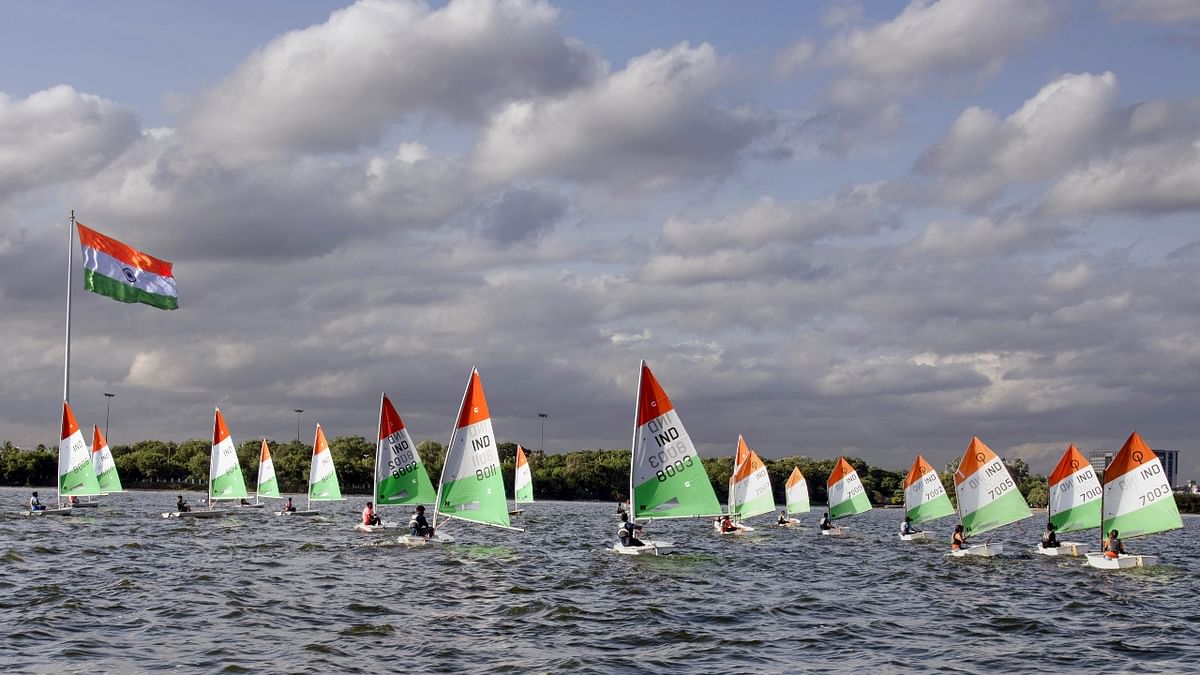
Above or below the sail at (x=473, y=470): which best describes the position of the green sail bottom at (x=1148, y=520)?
below

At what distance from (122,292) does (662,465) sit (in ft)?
120

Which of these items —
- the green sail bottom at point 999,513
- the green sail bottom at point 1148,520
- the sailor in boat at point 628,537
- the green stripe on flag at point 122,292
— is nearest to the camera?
the sailor in boat at point 628,537

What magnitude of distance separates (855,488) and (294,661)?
6503cm

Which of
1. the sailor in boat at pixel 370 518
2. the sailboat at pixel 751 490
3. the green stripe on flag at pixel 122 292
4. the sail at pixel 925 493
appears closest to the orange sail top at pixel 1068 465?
the sail at pixel 925 493

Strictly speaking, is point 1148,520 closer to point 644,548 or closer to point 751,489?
point 644,548

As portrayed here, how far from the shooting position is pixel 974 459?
2346 inches

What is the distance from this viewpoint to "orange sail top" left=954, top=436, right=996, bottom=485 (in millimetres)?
59438

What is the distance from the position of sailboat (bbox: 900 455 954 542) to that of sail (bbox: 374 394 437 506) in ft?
102

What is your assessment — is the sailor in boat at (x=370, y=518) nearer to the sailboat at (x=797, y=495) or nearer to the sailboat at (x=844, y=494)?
the sailboat at (x=844, y=494)

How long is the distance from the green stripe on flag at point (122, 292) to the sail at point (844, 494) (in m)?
45.2

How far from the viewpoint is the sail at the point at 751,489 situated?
80.4 meters

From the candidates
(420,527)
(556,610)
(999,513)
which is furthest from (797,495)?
(556,610)

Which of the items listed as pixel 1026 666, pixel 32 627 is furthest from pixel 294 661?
pixel 1026 666

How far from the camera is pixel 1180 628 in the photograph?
111 ft
